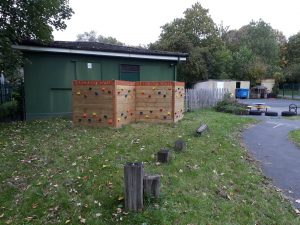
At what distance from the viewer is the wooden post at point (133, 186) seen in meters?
3.88

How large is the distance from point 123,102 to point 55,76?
14.9ft

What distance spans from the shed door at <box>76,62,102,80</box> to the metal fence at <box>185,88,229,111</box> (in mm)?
5454

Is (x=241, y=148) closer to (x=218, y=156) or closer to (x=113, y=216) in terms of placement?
(x=218, y=156)

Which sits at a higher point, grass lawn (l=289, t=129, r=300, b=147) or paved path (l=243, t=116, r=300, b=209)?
grass lawn (l=289, t=129, r=300, b=147)

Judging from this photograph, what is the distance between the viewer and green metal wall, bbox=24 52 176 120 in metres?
12.1

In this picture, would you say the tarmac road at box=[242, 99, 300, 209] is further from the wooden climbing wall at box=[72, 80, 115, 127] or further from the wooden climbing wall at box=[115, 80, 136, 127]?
the wooden climbing wall at box=[72, 80, 115, 127]

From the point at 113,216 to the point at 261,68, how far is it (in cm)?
3885

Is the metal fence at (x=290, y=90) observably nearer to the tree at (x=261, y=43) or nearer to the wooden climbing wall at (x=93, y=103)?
the tree at (x=261, y=43)

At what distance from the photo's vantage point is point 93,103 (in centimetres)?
946

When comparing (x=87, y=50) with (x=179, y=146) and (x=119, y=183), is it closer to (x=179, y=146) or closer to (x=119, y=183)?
(x=179, y=146)

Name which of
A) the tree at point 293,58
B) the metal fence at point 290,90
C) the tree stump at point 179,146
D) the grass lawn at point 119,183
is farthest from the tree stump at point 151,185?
the tree at point 293,58

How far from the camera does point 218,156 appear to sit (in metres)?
6.70

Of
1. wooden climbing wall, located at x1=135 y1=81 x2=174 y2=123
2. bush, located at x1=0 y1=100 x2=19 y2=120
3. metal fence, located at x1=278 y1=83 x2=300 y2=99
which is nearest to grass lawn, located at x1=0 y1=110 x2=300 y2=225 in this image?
wooden climbing wall, located at x1=135 y1=81 x2=174 y2=123

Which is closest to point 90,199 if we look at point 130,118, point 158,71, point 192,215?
point 192,215
